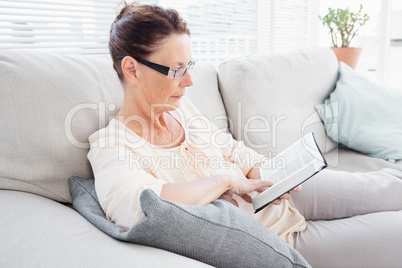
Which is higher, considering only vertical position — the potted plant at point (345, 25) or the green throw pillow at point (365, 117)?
the potted plant at point (345, 25)

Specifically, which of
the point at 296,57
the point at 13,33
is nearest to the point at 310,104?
the point at 296,57

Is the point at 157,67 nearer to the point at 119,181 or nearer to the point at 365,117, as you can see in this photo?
the point at 119,181

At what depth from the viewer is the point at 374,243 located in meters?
1.05

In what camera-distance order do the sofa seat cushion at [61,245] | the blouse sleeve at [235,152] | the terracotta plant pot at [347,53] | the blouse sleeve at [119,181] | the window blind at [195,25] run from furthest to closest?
the terracotta plant pot at [347,53]
the window blind at [195,25]
the blouse sleeve at [235,152]
the blouse sleeve at [119,181]
the sofa seat cushion at [61,245]

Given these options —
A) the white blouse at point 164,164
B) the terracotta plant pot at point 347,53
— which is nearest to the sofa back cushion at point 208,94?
the white blouse at point 164,164

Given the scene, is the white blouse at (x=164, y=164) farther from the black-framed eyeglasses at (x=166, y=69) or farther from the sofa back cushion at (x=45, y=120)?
the black-framed eyeglasses at (x=166, y=69)

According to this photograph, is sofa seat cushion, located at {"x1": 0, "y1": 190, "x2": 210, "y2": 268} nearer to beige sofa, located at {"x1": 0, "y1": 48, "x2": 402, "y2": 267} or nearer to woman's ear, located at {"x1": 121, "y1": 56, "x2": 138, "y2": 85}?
beige sofa, located at {"x1": 0, "y1": 48, "x2": 402, "y2": 267}

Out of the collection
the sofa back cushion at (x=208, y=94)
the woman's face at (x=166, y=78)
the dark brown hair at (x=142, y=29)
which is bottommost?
the sofa back cushion at (x=208, y=94)

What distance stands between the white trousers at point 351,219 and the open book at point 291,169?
0.18 meters

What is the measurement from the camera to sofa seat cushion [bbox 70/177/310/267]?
2.36ft

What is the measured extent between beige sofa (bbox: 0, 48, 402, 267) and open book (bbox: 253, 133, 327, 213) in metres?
0.37

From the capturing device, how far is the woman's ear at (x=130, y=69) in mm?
1137

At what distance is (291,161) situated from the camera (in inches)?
43.7

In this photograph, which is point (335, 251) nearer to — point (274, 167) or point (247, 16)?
point (274, 167)
